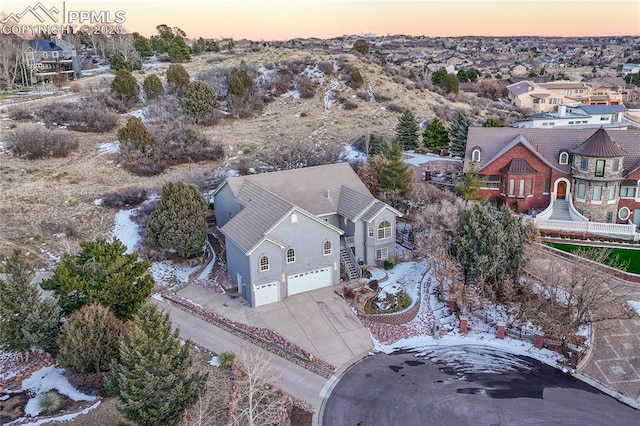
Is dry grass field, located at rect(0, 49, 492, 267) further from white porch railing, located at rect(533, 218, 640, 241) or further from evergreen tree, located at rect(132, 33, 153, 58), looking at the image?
white porch railing, located at rect(533, 218, 640, 241)

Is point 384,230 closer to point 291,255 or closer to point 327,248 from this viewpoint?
point 327,248

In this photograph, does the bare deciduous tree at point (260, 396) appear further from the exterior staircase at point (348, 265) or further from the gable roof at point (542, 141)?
the gable roof at point (542, 141)

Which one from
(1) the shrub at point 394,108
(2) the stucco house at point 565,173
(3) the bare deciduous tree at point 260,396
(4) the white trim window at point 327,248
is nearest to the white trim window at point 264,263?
(4) the white trim window at point 327,248

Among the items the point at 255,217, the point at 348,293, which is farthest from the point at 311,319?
the point at 255,217

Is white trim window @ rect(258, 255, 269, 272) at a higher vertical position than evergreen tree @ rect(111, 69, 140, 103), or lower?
lower

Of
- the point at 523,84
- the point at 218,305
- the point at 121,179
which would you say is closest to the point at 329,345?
the point at 218,305

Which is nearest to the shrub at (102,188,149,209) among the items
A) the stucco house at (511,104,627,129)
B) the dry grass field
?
the dry grass field
